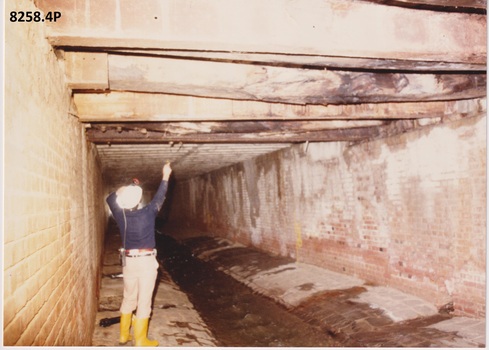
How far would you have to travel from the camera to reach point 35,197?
2.07m

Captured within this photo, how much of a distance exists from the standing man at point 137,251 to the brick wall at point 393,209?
4.09 metres

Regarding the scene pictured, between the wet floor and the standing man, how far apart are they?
142 centimetres

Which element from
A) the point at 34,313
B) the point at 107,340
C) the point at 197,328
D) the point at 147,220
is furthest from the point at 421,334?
the point at 34,313

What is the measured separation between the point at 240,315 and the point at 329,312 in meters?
1.68

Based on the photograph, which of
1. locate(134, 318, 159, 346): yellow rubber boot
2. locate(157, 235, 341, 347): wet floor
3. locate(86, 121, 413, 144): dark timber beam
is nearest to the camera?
locate(134, 318, 159, 346): yellow rubber boot

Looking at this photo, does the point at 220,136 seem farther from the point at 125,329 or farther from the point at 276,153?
the point at 276,153

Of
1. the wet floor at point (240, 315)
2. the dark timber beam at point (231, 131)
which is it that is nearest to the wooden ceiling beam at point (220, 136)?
the dark timber beam at point (231, 131)

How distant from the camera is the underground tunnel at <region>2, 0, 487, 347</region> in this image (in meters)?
2.25

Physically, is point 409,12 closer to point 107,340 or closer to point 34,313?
point 34,313

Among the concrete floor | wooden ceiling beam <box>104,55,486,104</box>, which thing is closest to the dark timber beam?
wooden ceiling beam <box>104,55,486,104</box>

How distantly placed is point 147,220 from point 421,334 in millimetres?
3974

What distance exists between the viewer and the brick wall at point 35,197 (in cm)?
168

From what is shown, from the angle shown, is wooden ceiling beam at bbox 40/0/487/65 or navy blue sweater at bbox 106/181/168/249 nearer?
wooden ceiling beam at bbox 40/0/487/65

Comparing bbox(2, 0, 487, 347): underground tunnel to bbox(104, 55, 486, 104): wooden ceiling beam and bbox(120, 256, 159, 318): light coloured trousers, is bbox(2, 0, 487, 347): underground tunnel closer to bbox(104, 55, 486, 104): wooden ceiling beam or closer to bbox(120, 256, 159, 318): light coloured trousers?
bbox(104, 55, 486, 104): wooden ceiling beam
